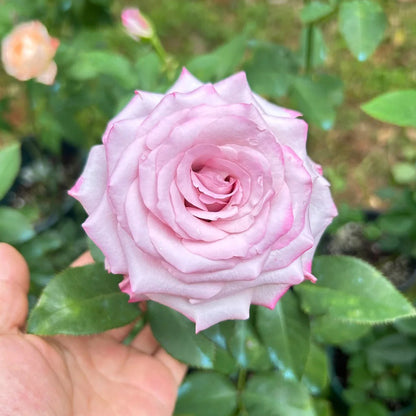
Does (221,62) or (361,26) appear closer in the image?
(361,26)

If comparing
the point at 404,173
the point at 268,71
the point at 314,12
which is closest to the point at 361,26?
the point at 314,12

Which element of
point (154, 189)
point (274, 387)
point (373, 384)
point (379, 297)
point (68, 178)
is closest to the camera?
point (154, 189)

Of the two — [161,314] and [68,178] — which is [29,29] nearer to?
[161,314]

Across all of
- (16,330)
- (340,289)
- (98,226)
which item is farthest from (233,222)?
(16,330)

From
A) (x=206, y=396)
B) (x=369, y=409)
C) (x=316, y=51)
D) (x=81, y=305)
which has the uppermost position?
(x=316, y=51)

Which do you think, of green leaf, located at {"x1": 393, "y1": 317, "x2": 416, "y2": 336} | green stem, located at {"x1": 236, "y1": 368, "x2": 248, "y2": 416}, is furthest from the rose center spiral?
green leaf, located at {"x1": 393, "y1": 317, "x2": 416, "y2": 336}

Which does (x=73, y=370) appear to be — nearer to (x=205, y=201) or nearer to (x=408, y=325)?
(x=205, y=201)
